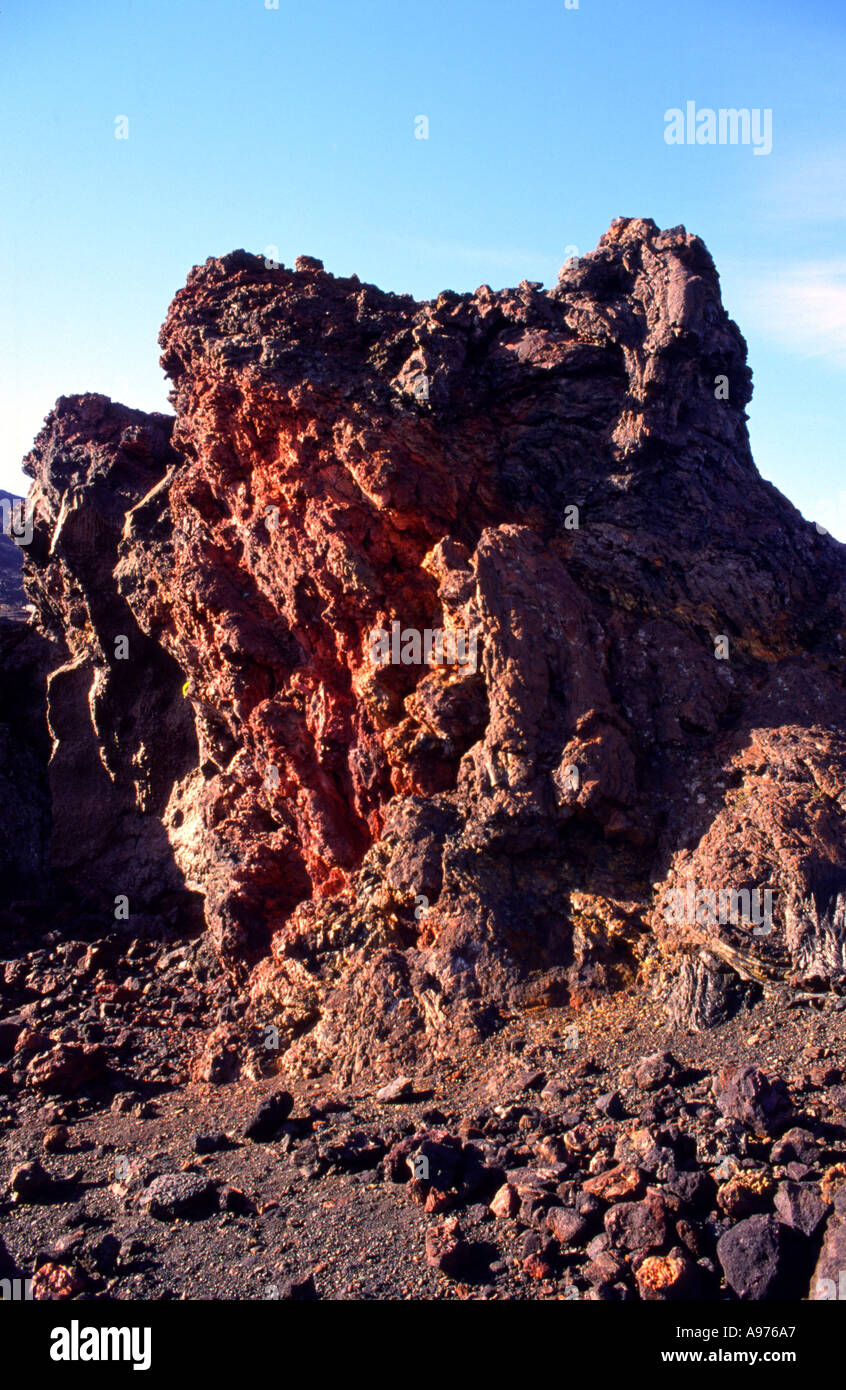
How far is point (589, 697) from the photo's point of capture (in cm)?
871

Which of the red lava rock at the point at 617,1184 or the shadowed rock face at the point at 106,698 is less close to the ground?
the shadowed rock face at the point at 106,698

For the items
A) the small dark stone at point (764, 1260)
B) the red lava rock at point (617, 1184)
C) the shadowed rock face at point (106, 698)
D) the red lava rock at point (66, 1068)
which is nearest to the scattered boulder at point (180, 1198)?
the red lava rock at point (617, 1184)

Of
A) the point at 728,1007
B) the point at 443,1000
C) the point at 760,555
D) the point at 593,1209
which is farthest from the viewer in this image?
the point at 760,555

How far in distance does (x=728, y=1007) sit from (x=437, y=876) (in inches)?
105

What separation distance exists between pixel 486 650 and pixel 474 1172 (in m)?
4.47

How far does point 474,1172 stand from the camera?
597 cm

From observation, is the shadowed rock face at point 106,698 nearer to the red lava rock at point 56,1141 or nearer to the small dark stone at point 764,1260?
Result: the red lava rock at point 56,1141

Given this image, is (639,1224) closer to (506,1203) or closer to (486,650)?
(506,1203)

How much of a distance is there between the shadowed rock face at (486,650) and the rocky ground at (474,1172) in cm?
60

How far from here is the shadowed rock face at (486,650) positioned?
8141 millimetres

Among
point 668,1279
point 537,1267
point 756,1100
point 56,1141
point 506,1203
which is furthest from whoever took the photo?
point 56,1141

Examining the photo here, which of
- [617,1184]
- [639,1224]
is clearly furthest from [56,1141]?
[639,1224]
